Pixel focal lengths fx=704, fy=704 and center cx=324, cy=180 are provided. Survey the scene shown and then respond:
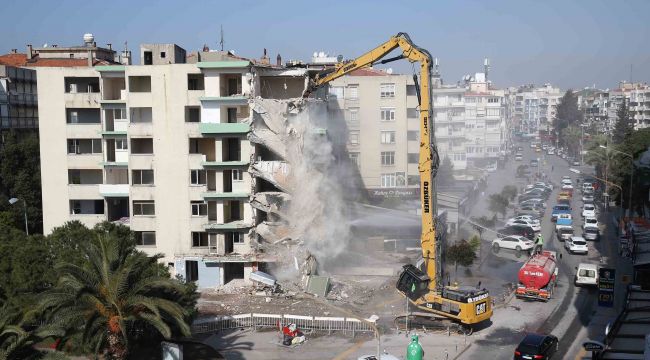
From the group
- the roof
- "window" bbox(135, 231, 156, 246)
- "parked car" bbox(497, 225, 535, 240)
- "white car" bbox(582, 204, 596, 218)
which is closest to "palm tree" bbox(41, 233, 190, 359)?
"window" bbox(135, 231, 156, 246)

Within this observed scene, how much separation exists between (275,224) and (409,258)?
32.7 feet

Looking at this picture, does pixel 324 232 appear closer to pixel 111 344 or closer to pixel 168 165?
pixel 168 165

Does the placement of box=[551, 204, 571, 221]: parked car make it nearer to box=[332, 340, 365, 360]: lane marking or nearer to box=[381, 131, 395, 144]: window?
box=[381, 131, 395, 144]: window

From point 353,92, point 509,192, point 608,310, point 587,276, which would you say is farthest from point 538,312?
point 509,192

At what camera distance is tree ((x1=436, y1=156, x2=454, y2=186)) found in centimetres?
6954

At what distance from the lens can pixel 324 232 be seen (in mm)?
41906

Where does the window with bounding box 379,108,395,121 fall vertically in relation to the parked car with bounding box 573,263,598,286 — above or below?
above

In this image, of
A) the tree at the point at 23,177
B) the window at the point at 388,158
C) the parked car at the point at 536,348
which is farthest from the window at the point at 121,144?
the parked car at the point at 536,348

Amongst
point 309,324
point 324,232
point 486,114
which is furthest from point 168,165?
point 486,114

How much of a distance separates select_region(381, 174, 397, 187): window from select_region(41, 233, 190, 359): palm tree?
36.4 meters

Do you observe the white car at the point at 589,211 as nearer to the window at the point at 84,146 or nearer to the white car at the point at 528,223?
the white car at the point at 528,223

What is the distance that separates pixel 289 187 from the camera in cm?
4000

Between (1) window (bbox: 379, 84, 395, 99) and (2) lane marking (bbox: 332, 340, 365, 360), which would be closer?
(2) lane marking (bbox: 332, 340, 365, 360)

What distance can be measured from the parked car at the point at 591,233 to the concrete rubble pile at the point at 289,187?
78.4 feet
